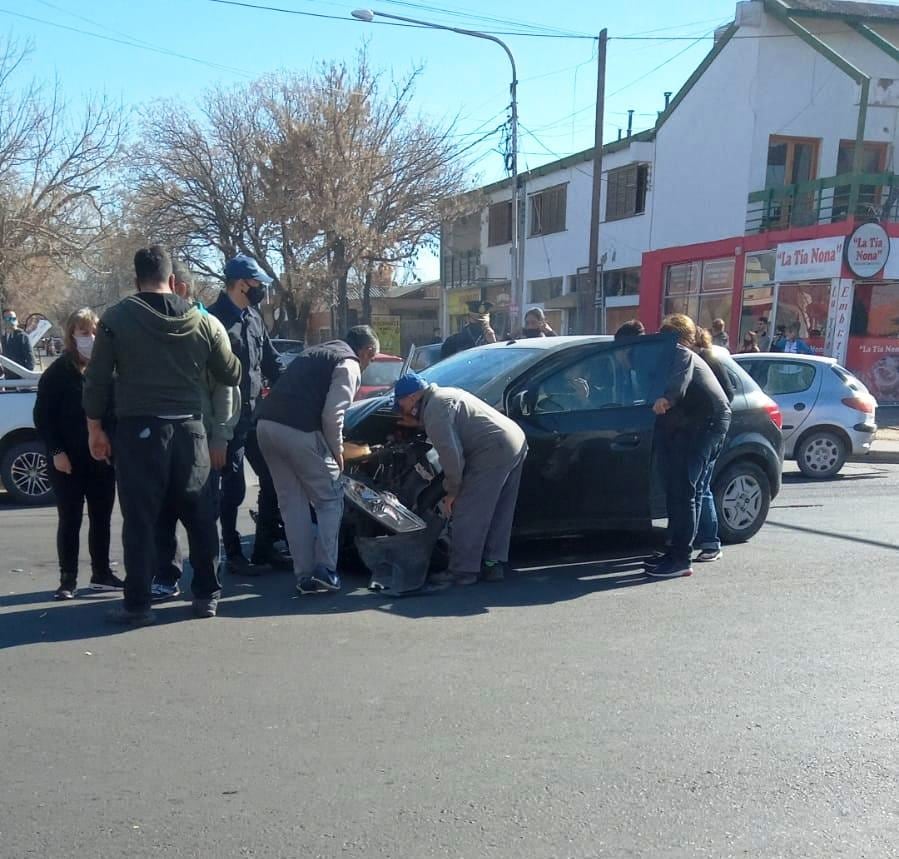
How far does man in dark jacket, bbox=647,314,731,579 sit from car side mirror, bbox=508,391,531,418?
879 millimetres

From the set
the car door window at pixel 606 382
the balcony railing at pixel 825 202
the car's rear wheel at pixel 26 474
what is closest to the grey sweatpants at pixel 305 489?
the car door window at pixel 606 382

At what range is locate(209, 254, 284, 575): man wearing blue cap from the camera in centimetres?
585

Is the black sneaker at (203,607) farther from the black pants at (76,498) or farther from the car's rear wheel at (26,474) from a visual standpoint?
the car's rear wheel at (26,474)

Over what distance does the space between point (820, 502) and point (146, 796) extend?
8.01m

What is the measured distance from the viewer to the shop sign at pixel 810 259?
19.1 m

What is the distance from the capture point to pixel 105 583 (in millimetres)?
5695

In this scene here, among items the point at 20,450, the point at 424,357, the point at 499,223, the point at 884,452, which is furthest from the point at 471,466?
the point at 499,223

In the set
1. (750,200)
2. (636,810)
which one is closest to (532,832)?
(636,810)

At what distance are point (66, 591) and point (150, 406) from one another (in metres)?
1.53

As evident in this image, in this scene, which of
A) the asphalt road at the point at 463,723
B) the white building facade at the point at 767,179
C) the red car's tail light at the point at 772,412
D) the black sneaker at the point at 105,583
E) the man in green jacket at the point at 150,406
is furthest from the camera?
the white building facade at the point at 767,179

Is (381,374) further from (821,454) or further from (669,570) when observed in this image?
(669,570)

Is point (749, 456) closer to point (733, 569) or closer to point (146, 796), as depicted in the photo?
point (733, 569)

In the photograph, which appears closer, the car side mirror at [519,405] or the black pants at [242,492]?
the black pants at [242,492]

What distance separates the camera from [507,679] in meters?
4.35
